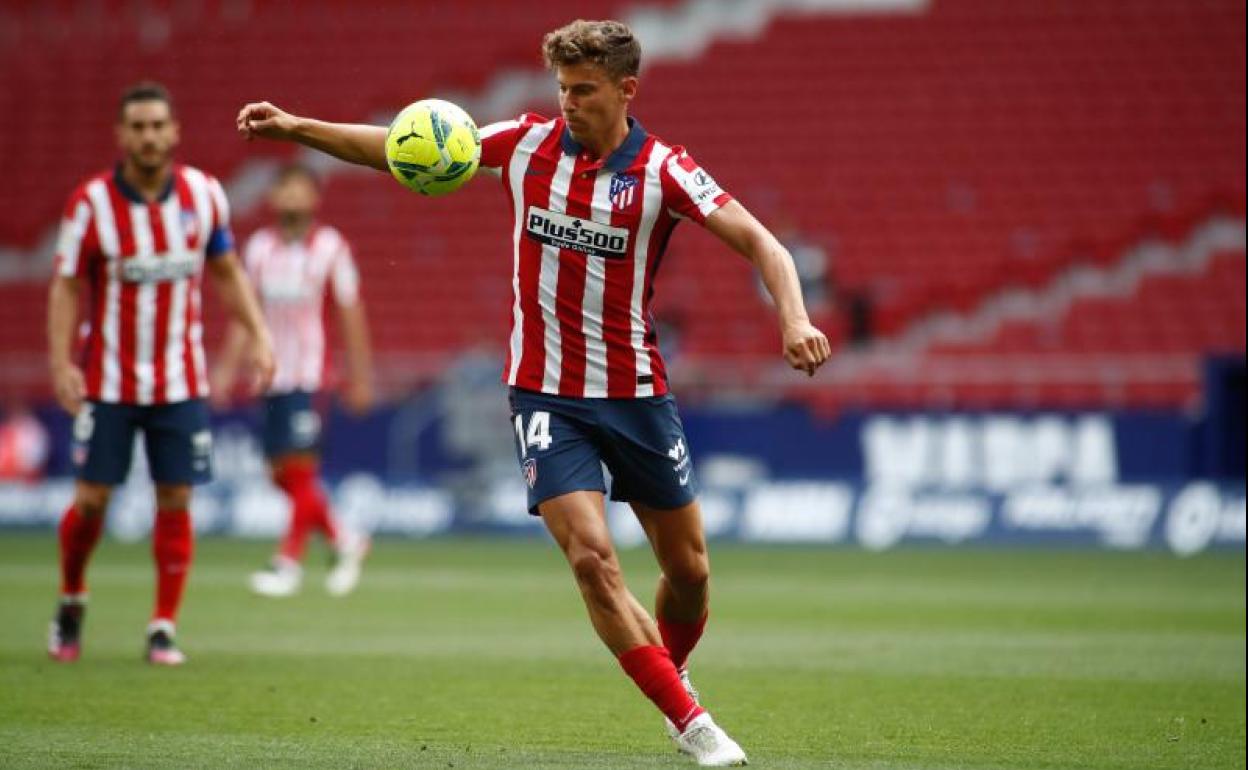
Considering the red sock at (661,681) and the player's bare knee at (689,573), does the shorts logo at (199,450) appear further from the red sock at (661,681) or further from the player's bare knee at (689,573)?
the red sock at (661,681)

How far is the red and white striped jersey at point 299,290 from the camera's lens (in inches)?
524

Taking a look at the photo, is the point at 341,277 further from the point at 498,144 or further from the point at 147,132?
the point at 498,144

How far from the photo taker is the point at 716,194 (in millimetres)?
6336

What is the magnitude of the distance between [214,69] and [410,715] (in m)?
22.2

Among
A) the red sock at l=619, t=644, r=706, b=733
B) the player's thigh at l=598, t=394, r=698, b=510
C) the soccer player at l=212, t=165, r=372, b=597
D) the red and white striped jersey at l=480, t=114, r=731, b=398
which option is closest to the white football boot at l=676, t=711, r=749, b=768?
the red sock at l=619, t=644, r=706, b=733

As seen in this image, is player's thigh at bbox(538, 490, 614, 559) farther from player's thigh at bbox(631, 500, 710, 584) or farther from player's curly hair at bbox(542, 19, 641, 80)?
player's curly hair at bbox(542, 19, 641, 80)

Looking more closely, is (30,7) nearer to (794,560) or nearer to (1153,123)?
(1153,123)

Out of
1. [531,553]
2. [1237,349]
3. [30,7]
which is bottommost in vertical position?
[531,553]

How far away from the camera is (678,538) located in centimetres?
664

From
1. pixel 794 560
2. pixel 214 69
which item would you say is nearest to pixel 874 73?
pixel 214 69

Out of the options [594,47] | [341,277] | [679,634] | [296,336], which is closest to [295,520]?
[296,336]

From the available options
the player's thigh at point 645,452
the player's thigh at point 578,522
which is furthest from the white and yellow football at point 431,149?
the player's thigh at point 578,522

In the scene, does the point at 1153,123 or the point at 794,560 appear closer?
the point at 794,560

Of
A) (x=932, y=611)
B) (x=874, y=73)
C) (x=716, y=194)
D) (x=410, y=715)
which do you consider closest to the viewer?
(x=716, y=194)
